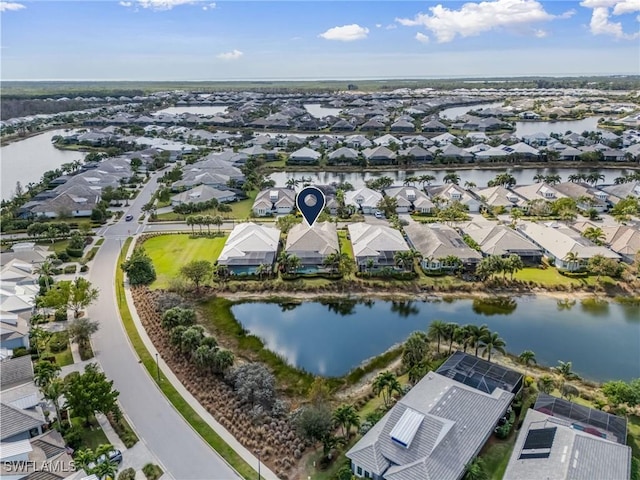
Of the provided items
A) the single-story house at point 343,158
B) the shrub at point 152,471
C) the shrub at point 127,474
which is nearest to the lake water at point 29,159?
the single-story house at point 343,158

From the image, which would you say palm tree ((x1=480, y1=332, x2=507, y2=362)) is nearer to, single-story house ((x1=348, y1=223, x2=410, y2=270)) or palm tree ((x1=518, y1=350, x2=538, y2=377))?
palm tree ((x1=518, y1=350, x2=538, y2=377))

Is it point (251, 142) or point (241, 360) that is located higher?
point (251, 142)

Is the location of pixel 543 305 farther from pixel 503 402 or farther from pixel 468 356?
pixel 503 402

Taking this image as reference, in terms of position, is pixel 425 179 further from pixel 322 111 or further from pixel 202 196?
pixel 322 111

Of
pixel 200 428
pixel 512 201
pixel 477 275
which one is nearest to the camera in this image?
pixel 200 428

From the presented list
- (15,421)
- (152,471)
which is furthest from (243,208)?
(152,471)

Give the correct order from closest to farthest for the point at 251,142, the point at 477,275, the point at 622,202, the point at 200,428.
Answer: the point at 200,428 → the point at 477,275 → the point at 622,202 → the point at 251,142

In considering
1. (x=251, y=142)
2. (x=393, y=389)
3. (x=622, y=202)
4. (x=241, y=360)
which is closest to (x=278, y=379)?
(x=241, y=360)
